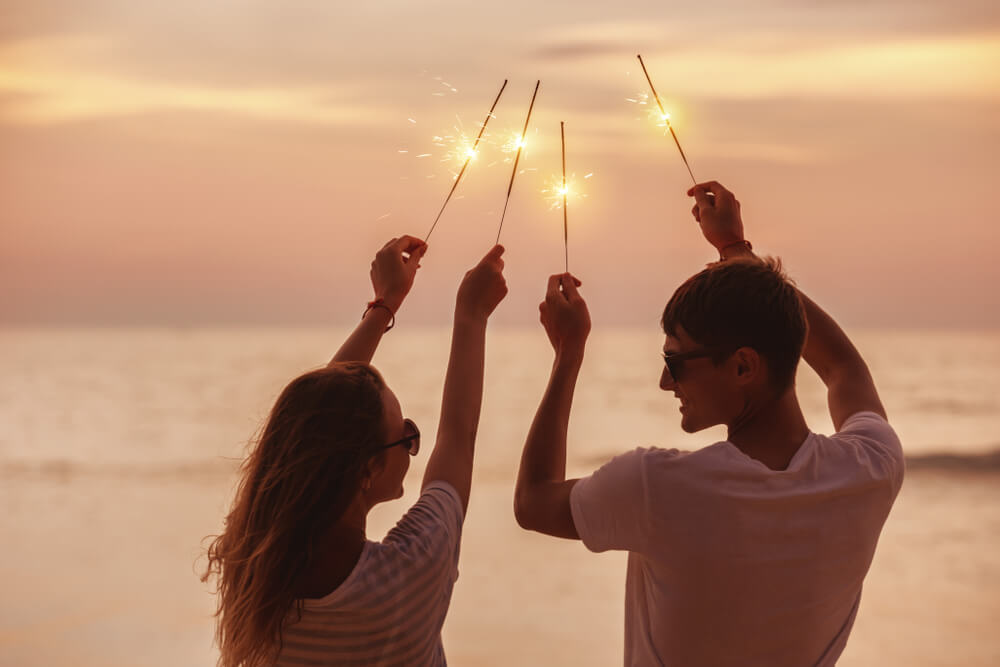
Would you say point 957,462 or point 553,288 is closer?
point 553,288

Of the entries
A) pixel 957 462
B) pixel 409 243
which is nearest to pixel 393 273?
pixel 409 243

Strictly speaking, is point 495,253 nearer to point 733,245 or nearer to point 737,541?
point 733,245

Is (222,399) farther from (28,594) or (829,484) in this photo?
(829,484)

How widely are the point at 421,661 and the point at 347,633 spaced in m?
0.16

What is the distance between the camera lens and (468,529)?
1131cm

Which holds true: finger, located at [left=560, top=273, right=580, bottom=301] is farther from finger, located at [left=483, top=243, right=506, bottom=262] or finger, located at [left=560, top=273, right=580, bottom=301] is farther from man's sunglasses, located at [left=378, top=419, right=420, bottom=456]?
man's sunglasses, located at [left=378, top=419, right=420, bottom=456]

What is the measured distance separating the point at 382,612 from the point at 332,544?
161 mm

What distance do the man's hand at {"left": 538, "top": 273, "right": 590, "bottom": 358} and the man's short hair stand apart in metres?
0.28

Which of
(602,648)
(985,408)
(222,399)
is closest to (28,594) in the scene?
(602,648)

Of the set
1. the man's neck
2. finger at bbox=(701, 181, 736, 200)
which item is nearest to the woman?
the man's neck

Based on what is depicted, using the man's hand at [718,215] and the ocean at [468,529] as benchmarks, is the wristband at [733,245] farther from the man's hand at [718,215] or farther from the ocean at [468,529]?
the ocean at [468,529]

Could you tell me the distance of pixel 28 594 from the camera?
29.7 feet

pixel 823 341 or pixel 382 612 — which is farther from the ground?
pixel 823 341

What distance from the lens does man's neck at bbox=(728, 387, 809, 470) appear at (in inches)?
76.7
